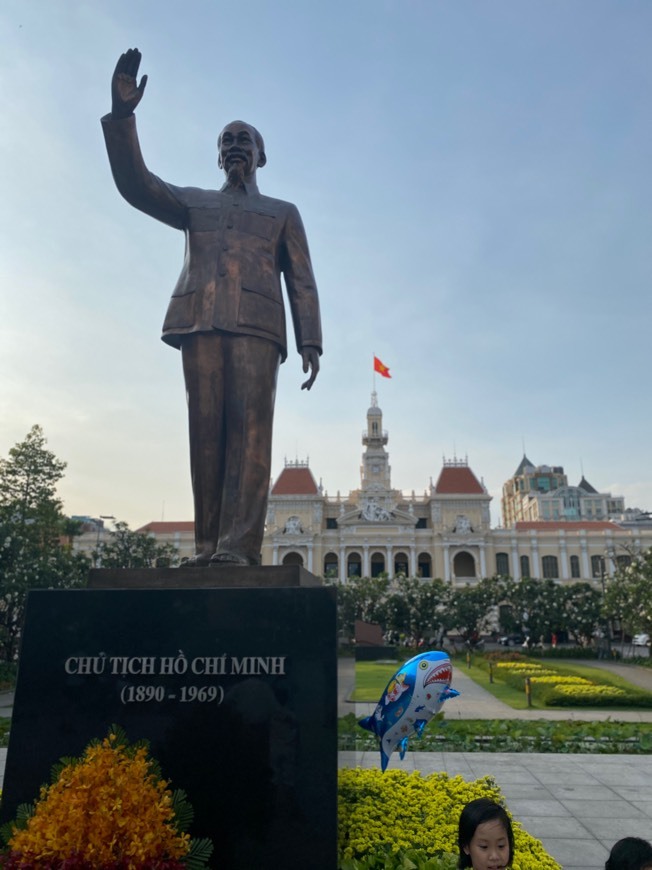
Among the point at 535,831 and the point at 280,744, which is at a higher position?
the point at 280,744

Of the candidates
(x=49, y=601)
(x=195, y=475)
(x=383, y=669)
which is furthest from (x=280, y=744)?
(x=383, y=669)

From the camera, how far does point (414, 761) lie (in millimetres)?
8875

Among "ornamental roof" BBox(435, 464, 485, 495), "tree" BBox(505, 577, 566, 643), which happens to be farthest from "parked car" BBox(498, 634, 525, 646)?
"ornamental roof" BBox(435, 464, 485, 495)

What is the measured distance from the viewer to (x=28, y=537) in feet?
72.5

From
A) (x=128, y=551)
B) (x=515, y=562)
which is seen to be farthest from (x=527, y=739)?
(x=515, y=562)

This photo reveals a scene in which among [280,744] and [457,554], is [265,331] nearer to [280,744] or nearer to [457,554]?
[280,744]

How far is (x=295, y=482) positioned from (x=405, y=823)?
61.7m

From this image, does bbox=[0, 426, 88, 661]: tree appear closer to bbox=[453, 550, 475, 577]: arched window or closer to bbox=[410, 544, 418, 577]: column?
bbox=[410, 544, 418, 577]: column

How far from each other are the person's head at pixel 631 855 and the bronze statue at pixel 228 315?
96.5 inches

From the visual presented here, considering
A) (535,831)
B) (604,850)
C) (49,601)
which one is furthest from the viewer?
(535,831)

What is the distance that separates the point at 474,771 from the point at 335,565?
54.3 m

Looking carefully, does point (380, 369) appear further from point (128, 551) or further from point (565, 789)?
point (565, 789)

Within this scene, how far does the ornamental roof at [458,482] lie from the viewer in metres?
64.3

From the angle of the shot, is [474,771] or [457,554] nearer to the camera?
[474,771]
